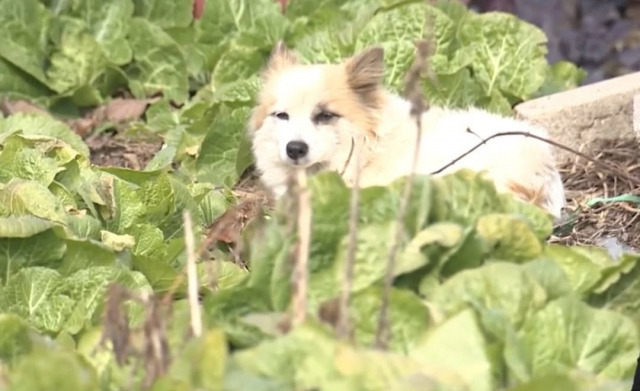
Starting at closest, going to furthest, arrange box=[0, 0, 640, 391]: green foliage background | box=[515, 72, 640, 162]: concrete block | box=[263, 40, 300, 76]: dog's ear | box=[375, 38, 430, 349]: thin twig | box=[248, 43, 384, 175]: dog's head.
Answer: box=[375, 38, 430, 349]: thin twig < box=[0, 0, 640, 391]: green foliage background < box=[248, 43, 384, 175]: dog's head < box=[263, 40, 300, 76]: dog's ear < box=[515, 72, 640, 162]: concrete block

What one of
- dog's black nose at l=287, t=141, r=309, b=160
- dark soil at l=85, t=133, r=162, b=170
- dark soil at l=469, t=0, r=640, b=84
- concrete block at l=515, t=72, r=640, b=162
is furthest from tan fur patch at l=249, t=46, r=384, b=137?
dark soil at l=469, t=0, r=640, b=84

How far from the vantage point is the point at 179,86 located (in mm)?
5445

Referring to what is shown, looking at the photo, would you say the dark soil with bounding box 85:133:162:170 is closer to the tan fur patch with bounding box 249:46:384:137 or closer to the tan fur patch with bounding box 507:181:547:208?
the tan fur patch with bounding box 249:46:384:137

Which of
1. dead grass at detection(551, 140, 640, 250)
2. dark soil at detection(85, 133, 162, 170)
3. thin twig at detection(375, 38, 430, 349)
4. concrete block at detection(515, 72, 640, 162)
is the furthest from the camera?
dark soil at detection(85, 133, 162, 170)

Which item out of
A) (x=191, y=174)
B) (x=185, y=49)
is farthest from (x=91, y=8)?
(x=191, y=174)

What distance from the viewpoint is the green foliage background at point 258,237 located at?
6.46 ft

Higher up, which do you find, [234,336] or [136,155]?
[234,336]

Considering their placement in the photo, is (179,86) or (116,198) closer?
(116,198)

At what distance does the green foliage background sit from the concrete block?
0.21 meters

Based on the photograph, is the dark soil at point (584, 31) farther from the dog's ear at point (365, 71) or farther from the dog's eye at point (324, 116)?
the dog's eye at point (324, 116)

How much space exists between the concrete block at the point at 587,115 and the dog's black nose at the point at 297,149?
103cm

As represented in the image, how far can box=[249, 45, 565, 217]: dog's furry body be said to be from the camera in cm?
404

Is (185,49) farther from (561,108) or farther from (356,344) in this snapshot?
(356,344)

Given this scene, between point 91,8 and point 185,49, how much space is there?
0.48 m
